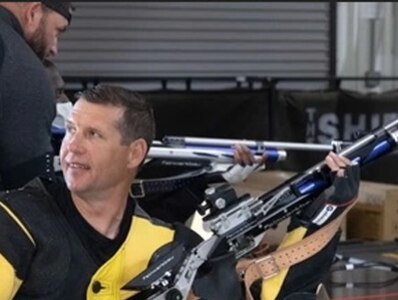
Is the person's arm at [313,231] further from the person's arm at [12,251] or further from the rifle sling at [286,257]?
the person's arm at [12,251]

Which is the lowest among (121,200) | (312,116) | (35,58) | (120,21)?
(312,116)

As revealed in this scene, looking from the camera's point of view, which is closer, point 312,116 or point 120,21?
point 312,116

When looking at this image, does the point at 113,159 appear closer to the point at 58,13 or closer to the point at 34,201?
the point at 34,201

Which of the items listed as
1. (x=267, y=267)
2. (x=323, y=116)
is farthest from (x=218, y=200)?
(x=323, y=116)

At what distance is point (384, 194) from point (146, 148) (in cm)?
242

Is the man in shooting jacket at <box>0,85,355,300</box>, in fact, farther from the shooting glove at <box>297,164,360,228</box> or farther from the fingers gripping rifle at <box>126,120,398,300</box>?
the shooting glove at <box>297,164,360,228</box>

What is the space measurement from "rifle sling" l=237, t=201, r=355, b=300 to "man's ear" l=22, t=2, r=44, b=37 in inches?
34.7

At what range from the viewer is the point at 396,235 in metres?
4.38

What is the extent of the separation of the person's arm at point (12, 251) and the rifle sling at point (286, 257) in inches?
23.0

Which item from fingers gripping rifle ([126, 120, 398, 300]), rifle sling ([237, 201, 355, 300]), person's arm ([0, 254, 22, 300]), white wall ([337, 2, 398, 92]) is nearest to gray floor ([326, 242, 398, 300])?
fingers gripping rifle ([126, 120, 398, 300])

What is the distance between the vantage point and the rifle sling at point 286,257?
2.38 metres

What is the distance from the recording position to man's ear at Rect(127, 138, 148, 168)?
7.24 ft

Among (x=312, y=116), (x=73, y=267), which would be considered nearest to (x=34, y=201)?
(x=73, y=267)

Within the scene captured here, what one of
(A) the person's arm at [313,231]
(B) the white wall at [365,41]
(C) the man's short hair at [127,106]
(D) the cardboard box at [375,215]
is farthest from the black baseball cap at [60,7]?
(B) the white wall at [365,41]
